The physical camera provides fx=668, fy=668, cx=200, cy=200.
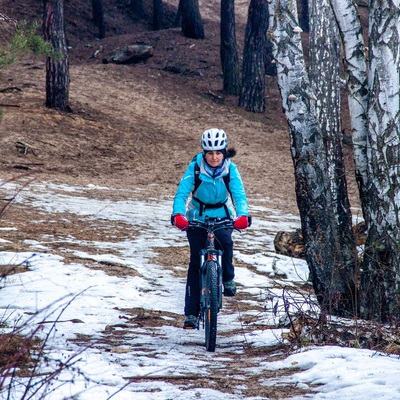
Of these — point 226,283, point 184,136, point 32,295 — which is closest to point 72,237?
point 32,295

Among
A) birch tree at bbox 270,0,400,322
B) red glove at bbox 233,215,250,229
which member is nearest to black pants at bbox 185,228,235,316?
red glove at bbox 233,215,250,229

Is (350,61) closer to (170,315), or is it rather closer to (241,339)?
(241,339)

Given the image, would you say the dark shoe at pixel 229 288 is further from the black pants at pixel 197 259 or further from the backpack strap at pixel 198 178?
the backpack strap at pixel 198 178

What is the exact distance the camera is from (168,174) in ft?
60.4

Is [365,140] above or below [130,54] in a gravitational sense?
below

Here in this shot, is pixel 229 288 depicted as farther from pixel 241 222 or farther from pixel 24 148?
pixel 24 148

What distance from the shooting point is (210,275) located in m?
6.27

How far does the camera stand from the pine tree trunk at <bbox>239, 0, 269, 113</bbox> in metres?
24.0

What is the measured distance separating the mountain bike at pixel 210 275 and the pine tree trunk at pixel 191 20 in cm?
2548

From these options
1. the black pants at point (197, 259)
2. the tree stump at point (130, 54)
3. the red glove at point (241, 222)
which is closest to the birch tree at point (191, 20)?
the tree stump at point (130, 54)

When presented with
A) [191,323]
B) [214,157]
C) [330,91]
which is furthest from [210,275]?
[330,91]

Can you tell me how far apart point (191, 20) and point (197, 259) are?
1022 inches

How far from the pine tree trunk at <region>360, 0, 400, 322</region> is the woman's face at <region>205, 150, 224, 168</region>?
4.65ft

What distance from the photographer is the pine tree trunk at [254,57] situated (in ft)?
78.6
